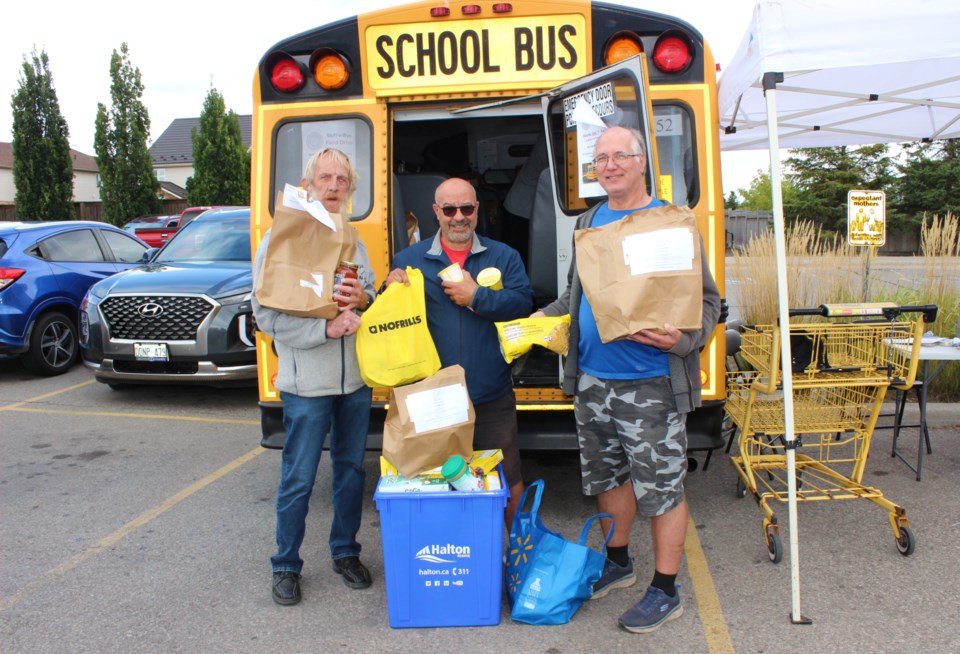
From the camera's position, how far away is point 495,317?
312cm

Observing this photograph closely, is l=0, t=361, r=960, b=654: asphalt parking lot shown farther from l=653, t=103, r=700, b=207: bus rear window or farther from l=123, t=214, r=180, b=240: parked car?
l=123, t=214, r=180, b=240: parked car

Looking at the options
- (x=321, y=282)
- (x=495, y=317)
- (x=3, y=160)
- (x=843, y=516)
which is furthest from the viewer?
(x=3, y=160)

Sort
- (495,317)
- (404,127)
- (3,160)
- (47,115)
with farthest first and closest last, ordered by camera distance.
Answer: (3,160) < (47,115) < (404,127) < (495,317)

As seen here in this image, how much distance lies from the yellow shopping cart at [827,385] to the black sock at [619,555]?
78 centimetres

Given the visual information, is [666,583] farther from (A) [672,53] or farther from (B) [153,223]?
(B) [153,223]

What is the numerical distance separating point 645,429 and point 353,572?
1.51 meters

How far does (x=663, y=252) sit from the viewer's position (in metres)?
2.66

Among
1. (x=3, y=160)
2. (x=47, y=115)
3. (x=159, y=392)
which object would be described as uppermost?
(x=3, y=160)

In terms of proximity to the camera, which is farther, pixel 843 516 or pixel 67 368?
pixel 67 368

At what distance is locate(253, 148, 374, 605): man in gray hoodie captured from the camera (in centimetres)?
→ 298

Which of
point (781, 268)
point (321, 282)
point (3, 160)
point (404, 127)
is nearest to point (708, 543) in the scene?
point (781, 268)

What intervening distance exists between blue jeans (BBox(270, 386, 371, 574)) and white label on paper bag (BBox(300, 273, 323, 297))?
0.48 metres

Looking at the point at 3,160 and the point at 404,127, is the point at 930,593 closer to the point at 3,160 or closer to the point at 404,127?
the point at 404,127

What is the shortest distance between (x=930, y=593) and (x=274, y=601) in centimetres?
288
